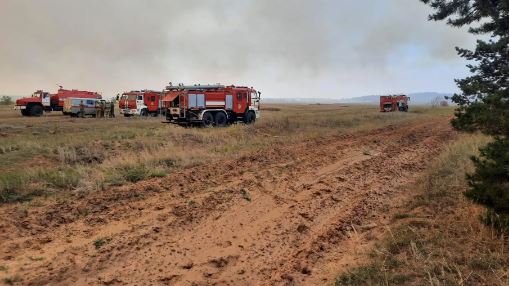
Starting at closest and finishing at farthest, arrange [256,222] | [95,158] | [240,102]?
1. [256,222]
2. [95,158]
3. [240,102]

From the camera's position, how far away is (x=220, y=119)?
93.5 feet

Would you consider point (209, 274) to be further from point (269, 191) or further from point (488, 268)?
point (269, 191)

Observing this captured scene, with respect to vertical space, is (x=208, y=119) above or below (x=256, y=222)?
above

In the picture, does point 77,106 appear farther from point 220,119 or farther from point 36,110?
point 220,119

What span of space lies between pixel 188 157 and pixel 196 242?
7.27 meters

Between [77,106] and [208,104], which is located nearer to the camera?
[208,104]

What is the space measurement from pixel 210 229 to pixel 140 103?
37.5 metres

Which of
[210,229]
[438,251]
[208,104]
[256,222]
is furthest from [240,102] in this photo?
[438,251]

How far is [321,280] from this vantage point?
4.74m

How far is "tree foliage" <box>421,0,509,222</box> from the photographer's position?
4945 mm

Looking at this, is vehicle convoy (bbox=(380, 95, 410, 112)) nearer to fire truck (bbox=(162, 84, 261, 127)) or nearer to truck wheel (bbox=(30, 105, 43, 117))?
fire truck (bbox=(162, 84, 261, 127))

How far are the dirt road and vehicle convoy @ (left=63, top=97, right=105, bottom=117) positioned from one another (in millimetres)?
33819

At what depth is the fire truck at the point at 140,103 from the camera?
4194 cm

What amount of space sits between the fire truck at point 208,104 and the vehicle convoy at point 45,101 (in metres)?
17.0
